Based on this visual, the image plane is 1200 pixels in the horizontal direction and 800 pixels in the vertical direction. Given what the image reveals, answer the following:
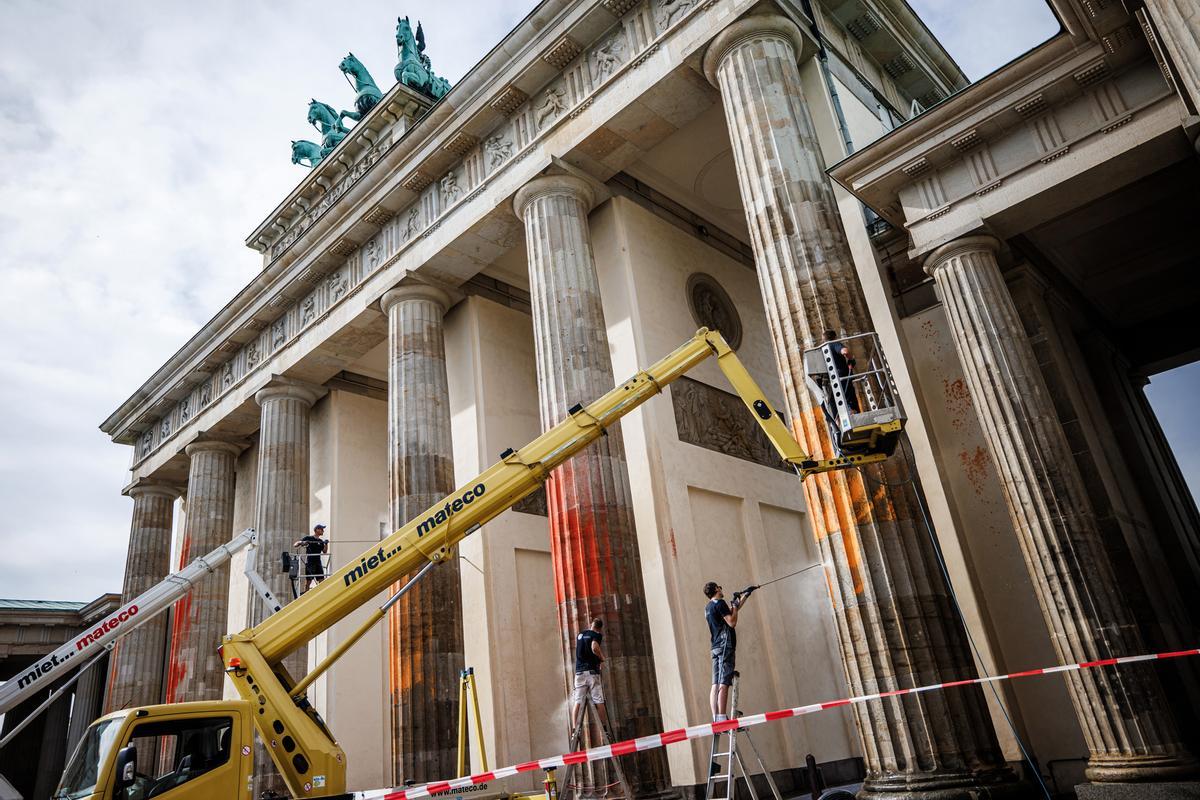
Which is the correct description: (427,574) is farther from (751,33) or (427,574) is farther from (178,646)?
(178,646)

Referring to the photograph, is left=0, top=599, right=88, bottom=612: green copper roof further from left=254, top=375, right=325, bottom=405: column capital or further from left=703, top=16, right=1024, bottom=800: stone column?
left=703, top=16, right=1024, bottom=800: stone column

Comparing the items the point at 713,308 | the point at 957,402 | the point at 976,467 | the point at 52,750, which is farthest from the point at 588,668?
A: the point at 52,750

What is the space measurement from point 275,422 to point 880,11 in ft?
52.3

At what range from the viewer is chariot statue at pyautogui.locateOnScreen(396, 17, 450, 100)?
70.4 feet

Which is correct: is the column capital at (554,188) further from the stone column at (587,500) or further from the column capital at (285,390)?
the column capital at (285,390)

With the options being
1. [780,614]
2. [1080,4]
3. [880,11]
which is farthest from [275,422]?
[1080,4]

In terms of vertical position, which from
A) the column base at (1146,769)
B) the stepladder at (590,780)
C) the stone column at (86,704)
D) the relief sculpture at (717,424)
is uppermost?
the relief sculpture at (717,424)

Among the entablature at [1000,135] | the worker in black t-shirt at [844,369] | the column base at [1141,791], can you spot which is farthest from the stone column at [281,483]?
the column base at [1141,791]

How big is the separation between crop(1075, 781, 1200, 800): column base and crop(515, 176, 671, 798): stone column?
16.7 feet

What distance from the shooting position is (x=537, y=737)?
14.4 m

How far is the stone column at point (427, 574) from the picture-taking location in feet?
43.4

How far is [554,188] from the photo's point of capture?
13.9 metres

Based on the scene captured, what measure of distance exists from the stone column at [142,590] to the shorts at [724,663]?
1859cm

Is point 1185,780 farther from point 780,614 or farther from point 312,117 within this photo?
point 312,117
